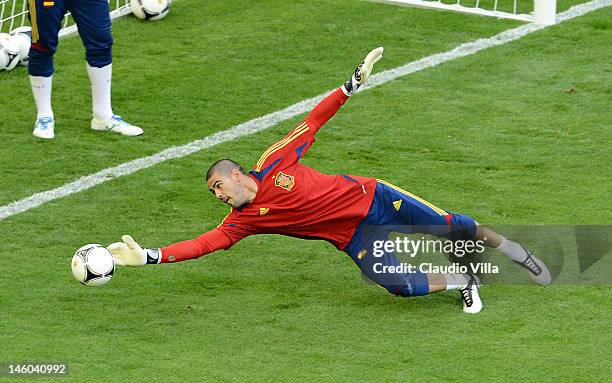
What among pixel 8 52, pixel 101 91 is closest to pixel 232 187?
pixel 101 91

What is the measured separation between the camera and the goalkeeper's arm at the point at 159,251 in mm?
6523

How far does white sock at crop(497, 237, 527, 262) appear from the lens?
7.13 m

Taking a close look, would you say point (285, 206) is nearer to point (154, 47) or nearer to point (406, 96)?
point (406, 96)

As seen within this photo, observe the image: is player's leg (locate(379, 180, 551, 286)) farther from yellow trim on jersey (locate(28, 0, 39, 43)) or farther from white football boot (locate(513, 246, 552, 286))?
yellow trim on jersey (locate(28, 0, 39, 43))

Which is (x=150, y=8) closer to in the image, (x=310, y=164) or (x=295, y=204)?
(x=310, y=164)

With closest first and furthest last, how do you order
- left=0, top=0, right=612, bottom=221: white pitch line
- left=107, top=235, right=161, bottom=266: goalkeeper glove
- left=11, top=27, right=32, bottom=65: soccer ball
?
left=107, top=235, right=161, bottom=266: goalkeeper glove < left=0, top=0, right=612, bottom=221: white pitch line < left=11, top=27, right=32, bottom=65: soccer ball

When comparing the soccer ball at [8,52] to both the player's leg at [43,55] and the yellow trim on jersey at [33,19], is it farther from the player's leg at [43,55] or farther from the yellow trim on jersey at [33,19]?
the yellow trim on jersey at [33,19]

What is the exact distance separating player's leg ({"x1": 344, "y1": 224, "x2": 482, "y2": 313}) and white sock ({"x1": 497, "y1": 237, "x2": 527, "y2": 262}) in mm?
277

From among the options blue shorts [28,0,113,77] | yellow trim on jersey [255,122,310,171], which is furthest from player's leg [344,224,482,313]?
blue shorts [28,0,113,77]

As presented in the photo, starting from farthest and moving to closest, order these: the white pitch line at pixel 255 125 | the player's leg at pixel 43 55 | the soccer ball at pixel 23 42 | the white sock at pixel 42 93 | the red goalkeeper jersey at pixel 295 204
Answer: the soccer ball at pixel 23 42 < the white sock at pixel 42 93 < the player's leg at pixel 43 55 < the white pitch line at pixel 255 125 < the red goalkeeper jersey at pixel 295 204

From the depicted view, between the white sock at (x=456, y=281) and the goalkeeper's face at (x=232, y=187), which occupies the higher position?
the goalkeeper's face at (x=232, y=187)

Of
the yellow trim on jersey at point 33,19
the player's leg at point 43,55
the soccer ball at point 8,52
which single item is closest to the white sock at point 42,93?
the player's leg at point 43,55

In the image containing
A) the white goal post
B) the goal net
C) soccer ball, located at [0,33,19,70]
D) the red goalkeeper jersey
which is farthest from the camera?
the goal net

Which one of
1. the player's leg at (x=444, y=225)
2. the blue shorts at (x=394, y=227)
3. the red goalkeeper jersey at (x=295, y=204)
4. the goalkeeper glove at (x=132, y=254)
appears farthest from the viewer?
the player's leg at (x=444, y=225)
